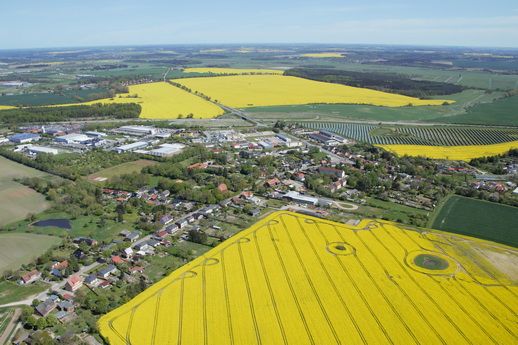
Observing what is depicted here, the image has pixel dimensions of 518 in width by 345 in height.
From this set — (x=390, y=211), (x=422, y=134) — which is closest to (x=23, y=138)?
(x=390, y=211)

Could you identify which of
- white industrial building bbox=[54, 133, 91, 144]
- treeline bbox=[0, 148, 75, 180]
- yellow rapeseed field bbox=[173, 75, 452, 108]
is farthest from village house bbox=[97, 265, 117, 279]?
yellow rapeseed field bbox=[173, 75, 452, 108]

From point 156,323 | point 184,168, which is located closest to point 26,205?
point 184,168

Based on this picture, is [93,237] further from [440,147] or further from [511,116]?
[511,116]

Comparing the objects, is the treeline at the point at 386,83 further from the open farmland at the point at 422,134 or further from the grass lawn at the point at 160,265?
the grass lawn at the point at 160,265

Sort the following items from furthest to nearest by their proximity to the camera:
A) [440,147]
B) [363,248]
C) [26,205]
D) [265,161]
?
[440,147], [265,161], [26,205], [363,248]

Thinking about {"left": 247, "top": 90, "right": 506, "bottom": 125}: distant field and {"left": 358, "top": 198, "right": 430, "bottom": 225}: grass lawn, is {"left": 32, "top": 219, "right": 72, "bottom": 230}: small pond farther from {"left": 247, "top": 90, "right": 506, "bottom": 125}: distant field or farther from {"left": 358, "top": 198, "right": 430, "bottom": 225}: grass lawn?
{"left": 247, "top": 90, "right": 506, "bottom": 125}: distant field

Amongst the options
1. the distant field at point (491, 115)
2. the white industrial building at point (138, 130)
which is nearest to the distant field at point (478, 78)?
the distant field at point (491, 115)
